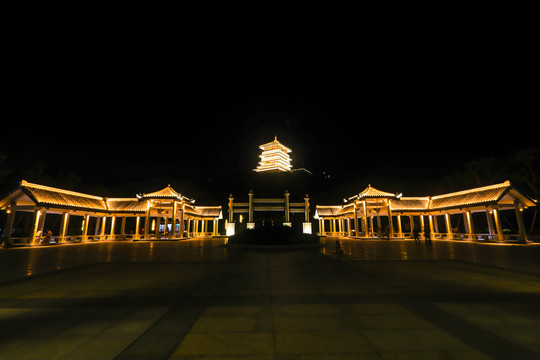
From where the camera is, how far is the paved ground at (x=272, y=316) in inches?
102

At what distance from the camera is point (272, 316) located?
3.62 metres

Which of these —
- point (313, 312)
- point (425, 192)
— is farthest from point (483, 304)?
point (425, 192)

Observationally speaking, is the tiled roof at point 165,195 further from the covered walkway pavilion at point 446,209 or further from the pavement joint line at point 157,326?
the pavement joint line at point 157,326

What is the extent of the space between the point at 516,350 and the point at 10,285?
31.9ft

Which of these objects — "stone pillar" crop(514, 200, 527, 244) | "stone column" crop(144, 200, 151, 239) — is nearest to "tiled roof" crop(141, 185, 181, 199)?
"stone column" crop(144, 200, 151, 239)

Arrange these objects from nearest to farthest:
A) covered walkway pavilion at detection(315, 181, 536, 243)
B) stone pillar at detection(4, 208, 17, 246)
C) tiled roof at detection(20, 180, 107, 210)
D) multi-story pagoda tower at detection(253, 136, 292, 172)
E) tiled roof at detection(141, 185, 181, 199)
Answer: stone pillar at detection(4, 208, 17, 246)
tiled roof at detection(20, 180, 107, 210)
covered walkway pavilion at detection(315, 181, 536, 243)
tiled roof at detection(141, 185, 181, 199)
multi-story pagoda tower at detection(253, 136, 292, 172)

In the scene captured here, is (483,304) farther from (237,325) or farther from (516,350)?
(237,325)

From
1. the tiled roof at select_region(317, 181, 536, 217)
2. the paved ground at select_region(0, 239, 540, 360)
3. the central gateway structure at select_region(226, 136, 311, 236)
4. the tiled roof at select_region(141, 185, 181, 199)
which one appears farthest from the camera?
the central gateway structure at select_region(226, 136, 311, 236)

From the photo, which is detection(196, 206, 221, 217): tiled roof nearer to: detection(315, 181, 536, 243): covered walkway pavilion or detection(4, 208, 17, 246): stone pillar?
detection(315, 181, 536, 243): covered walkway pavilion

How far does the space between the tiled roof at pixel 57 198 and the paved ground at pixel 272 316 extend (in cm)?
1709

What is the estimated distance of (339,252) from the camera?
1088 cm

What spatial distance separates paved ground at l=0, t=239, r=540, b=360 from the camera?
2.58 m

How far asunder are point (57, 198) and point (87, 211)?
3.15m

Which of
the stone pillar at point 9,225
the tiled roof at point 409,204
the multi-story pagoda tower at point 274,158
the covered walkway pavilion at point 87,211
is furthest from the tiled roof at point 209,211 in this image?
the multi-story pagoda tower at point 274,158
